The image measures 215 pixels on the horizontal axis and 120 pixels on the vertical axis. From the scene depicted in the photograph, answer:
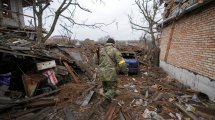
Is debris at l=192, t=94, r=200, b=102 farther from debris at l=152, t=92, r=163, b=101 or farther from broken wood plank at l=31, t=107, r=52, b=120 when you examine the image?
broken wood plank at l=31, t=107, r=52, b=120

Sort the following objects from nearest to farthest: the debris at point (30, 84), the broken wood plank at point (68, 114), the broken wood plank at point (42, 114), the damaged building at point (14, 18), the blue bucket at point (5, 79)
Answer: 1. the broken wood plank at point (42, 114)
2. the broken wood plank at point (68, 114)
3. the blue bucket at point (5, 79)
4. the debris at point (30, 84)
5. the damaged building at point (14, 18)

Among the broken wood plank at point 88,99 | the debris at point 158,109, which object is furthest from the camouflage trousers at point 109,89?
the debris at point 158,109

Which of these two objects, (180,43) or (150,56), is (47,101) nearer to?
(180,43)

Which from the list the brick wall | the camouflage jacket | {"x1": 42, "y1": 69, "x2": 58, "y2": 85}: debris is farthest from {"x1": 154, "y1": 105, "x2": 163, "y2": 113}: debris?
{"x1": 42, "y1": 69, "x2": 58, "y2": 85}: debris

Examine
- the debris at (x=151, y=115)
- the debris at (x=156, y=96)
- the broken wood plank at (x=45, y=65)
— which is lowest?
the debris at (x=151, y=115)

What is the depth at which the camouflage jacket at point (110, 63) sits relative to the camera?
540 cm

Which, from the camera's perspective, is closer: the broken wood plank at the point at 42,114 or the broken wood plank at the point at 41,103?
the broken wood plank at the point at 42,114

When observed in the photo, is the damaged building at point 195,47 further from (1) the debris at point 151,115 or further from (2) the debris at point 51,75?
(2) the debris at point 51,75

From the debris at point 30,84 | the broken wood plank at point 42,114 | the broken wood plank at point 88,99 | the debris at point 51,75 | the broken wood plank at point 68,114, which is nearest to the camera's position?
the broken wood plank at point 42,114

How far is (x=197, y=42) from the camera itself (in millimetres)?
7445

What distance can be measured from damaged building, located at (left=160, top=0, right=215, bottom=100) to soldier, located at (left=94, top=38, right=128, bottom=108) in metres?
3.34

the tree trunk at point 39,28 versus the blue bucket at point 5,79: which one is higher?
the tree trunk at point 39,28

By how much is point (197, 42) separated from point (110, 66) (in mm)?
4476

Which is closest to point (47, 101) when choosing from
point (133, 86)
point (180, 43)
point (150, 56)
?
point (133, 86)
